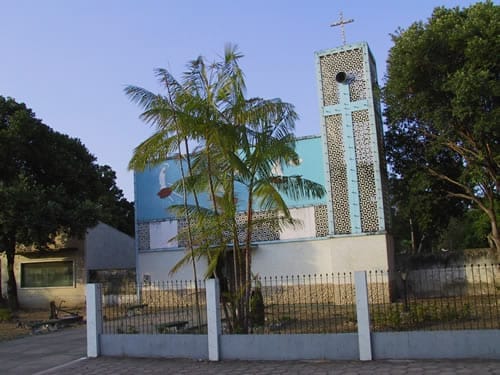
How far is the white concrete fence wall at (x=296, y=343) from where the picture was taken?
7.49m

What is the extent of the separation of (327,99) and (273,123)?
7.93m

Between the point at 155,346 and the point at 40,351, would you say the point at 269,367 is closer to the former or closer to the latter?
the point at 155,346

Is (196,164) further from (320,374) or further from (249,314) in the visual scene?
(320,374)

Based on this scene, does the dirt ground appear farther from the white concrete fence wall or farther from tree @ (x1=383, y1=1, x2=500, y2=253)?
A: tree @ (x1=383, y1=1, x2=500, y2=253)

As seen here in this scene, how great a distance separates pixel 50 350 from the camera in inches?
424

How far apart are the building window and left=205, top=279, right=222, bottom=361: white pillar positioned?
14.2 metres

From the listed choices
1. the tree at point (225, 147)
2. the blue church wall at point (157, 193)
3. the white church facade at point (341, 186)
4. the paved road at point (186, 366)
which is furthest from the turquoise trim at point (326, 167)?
the paved road at point (186, 366)

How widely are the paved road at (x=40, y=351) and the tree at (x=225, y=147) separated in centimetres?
322

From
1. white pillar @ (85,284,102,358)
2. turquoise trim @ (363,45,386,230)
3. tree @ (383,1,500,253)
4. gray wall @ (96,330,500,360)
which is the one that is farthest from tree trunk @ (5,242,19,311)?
tree @ (383,1,500,253)

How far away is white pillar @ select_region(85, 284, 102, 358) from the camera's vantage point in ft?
30.7

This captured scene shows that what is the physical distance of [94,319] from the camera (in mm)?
9375

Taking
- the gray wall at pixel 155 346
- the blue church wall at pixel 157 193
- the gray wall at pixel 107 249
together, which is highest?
the blue church wall at pixel 157 193

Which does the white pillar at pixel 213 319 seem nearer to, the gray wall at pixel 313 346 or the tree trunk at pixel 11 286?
the gray wall at pixel 313 346

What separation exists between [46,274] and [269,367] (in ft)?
53.8
